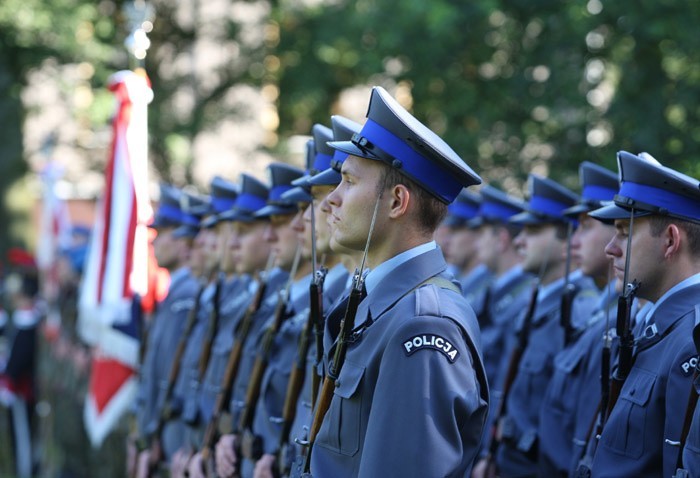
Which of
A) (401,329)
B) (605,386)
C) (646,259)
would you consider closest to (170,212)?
(605,386)

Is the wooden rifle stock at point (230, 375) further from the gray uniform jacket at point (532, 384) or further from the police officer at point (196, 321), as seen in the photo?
the gray uniform jacket at point (532, 384)

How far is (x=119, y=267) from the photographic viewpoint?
8633 millimetres

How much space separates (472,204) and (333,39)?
8453 millimetres

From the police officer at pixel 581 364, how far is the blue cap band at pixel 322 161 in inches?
52.1

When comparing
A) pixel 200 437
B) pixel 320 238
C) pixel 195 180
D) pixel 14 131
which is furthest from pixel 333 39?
pixel 320 238

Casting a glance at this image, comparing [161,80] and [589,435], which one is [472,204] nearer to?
[589,435]

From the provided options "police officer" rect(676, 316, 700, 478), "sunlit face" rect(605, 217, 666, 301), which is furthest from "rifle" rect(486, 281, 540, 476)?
"police officer" rect(676, 316, 700, 478)

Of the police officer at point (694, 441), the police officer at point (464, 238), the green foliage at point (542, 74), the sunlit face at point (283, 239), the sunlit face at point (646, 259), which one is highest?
the green foliage at point (542, 74)

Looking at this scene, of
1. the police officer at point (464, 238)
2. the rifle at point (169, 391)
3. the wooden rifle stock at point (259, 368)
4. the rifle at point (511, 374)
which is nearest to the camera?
the wooden rifle stock at point (259, 368)

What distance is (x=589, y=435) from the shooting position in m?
4.34

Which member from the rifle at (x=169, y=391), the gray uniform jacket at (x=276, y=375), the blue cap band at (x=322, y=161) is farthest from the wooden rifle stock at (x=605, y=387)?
the rifle at (x=169, y=391)

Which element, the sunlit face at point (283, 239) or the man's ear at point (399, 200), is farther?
the sunlit face at point (283, 239)

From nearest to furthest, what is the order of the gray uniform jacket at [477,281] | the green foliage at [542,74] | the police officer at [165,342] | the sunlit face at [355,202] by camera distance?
the sunlit face at [355,202], the police officer at [165,342], the gray uniform jacket at [477,281], the green foliage at [542,74]

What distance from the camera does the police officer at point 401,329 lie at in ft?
8.85
